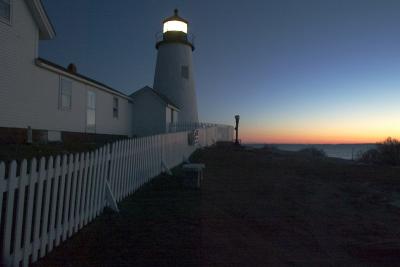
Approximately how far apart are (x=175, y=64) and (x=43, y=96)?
17433 millimetres

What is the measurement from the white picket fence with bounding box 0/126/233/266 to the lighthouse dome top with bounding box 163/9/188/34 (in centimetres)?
2237

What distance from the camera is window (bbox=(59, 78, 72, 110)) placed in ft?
53.4

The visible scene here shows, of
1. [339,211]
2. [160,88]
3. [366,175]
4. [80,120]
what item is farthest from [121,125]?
[339,211]

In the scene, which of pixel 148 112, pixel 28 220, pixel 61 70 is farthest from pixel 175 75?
pixel 28 220

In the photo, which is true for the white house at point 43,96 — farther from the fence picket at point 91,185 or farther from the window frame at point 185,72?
the fence picket at point 91,185

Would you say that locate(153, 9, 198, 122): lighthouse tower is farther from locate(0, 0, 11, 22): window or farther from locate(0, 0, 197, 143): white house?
locate(0, 0, 11, 22): window

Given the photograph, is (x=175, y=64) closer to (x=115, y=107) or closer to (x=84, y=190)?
(x=115, y=107)

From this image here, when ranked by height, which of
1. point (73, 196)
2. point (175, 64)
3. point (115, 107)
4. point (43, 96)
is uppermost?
point (175, 64)

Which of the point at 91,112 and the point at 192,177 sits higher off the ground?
the point at 91,112

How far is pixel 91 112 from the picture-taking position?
760 inches

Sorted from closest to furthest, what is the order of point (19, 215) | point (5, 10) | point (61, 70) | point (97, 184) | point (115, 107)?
1. point (19, 215)
2. point (97, 184)
3. point (5, 10)
4. point (61, 70)
5. point (115, 107)

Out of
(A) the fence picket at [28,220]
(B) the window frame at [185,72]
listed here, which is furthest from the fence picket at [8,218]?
(B) the window frame at [185,72]

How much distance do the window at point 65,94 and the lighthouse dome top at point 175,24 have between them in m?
16.3

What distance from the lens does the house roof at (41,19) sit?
1417 cm
